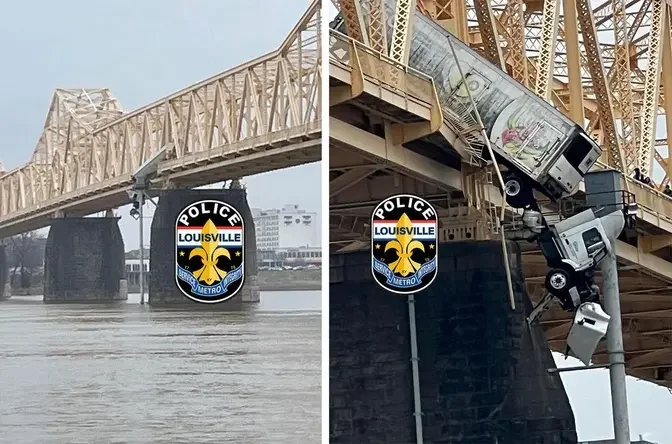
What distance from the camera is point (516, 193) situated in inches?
614

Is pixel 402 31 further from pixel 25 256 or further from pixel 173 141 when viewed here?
pixel 25 256

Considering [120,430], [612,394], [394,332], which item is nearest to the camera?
[120,430]

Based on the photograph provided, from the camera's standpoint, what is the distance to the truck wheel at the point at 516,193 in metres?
15.6

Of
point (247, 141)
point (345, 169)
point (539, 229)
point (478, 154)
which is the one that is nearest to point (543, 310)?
point (539, 229)

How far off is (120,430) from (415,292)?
484cm

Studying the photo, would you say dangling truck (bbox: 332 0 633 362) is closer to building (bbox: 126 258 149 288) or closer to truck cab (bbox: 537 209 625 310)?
truck cab (bbox: 537 209 625 310)

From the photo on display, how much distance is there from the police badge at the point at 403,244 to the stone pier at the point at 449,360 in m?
0.41

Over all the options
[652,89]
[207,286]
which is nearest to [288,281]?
[207,286]

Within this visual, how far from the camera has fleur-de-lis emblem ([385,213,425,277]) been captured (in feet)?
38.6

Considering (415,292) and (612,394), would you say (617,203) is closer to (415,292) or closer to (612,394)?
(612,394)

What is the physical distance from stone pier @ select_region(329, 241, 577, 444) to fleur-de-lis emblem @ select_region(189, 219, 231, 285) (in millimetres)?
3646

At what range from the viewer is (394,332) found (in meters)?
13.8

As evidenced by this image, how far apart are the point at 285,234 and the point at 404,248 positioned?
3.02 m

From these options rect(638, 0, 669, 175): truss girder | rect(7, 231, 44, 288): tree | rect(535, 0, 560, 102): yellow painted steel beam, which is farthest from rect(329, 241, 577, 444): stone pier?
rect(638, 0, 669, 175): truss girder
